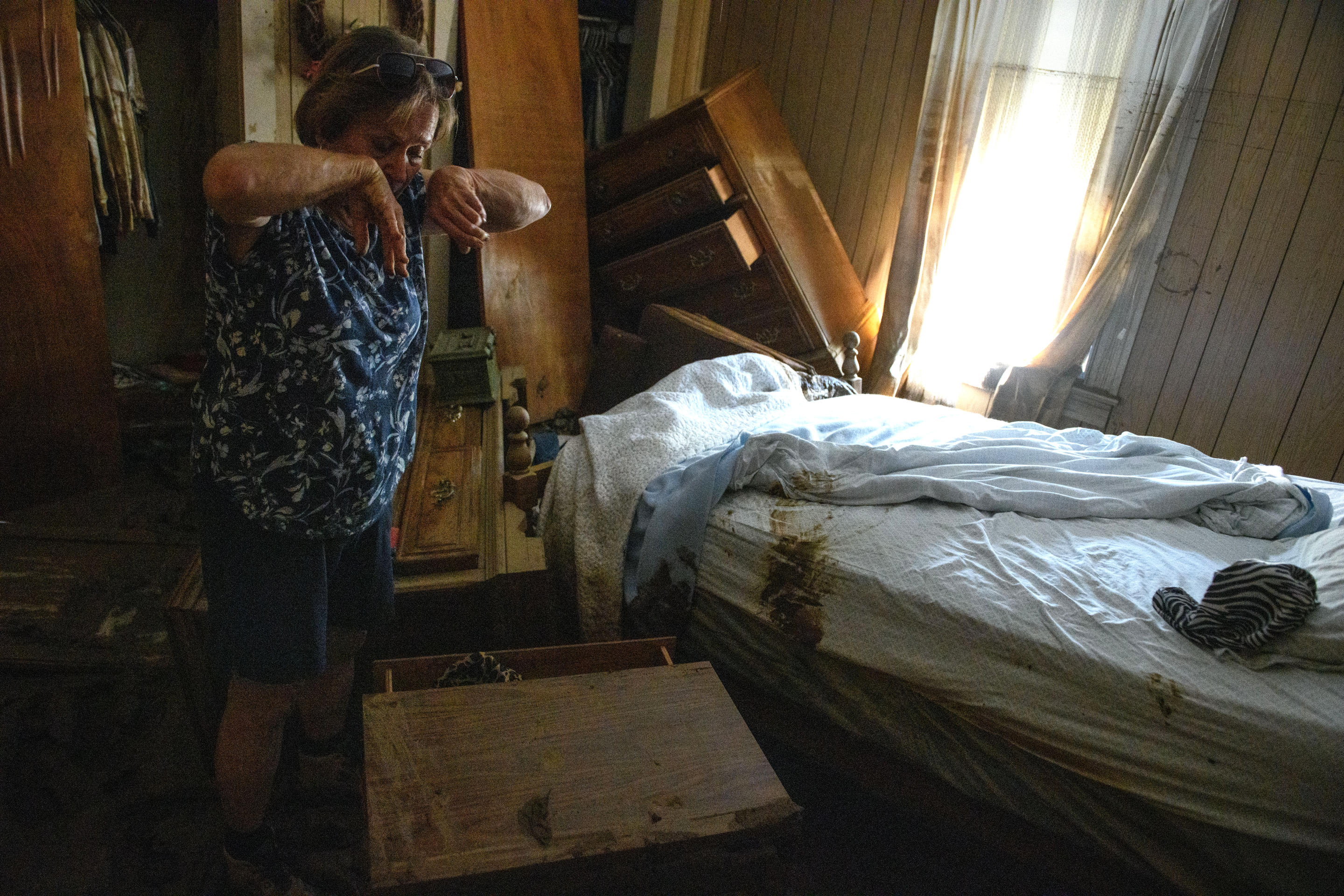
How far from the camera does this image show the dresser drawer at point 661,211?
3.25m

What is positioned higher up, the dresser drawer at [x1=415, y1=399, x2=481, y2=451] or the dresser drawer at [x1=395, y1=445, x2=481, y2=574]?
the dresser drawer at [x1=415, y1=399, x2=481, y2=451]

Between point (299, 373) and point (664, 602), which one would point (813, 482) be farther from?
point (299, 373)

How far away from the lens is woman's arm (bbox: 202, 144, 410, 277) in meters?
1.05

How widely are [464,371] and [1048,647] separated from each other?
1.86 meters

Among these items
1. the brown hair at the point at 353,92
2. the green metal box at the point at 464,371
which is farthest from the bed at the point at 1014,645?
the brown hair at the point at 353,92

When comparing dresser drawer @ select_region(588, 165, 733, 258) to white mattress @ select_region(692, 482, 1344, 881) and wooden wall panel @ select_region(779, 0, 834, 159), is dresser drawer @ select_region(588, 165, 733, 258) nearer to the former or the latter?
wooden wall panel @ select_region(779, 0, 834, 159)

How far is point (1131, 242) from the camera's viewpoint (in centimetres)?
315

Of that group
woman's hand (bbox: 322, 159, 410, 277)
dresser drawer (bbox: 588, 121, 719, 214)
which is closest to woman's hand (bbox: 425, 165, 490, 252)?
woman's hand (bbox: 322, 159, 410, 277)

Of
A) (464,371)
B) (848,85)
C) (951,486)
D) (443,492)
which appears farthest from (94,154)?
(848,85)

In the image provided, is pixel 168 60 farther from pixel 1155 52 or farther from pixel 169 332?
pixel 1155 52

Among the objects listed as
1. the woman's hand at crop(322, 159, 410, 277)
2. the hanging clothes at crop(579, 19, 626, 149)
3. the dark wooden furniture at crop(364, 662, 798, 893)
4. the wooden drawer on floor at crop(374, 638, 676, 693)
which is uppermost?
the hanging clothes at crop(579, 19, 626, 149)

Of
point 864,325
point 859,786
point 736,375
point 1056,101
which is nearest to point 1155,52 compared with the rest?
point 1056,101

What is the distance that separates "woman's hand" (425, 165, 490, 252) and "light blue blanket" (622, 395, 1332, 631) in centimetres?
92

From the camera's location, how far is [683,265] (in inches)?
132
